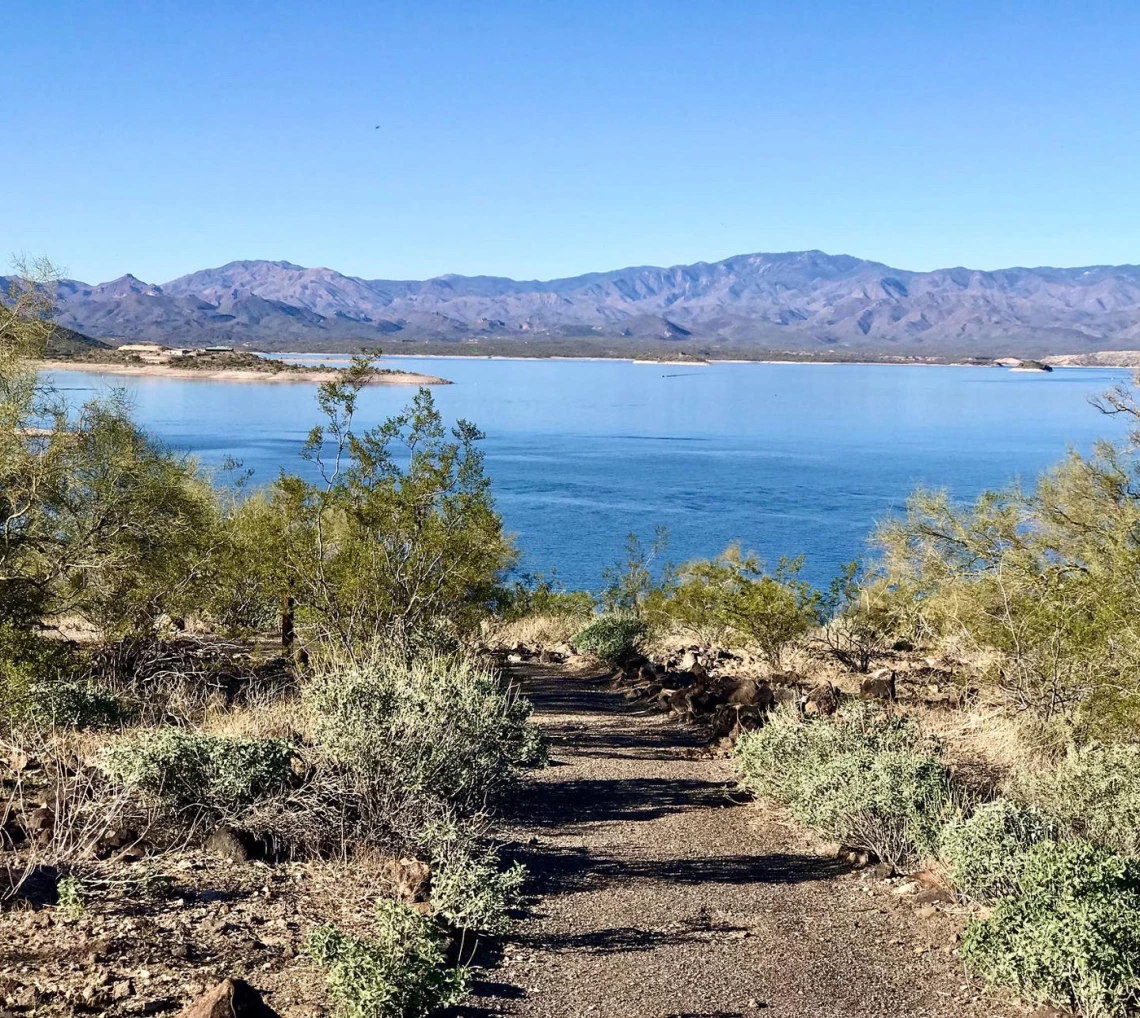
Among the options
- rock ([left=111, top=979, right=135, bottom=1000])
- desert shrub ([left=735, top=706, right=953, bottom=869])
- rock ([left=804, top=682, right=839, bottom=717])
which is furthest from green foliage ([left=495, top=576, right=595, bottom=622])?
rock ([left=111, top=979, right=135, bottom=1000])

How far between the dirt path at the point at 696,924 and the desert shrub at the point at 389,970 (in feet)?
1.07

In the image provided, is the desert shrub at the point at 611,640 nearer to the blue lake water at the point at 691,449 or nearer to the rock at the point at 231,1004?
the blue lake water at the point at 691,449

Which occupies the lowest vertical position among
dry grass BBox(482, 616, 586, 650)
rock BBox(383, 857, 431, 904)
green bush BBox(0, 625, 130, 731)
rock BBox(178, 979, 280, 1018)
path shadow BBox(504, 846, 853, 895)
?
dry grass BBox(482, 616, 586, 650)

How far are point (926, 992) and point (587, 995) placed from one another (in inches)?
68.2

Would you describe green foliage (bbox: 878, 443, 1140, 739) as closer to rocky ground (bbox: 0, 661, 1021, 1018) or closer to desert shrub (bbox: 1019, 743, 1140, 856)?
desert shrub (bbox: 1019, 743, 1140, 856)

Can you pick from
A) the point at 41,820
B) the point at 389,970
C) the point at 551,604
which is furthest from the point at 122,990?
the point at 551,604

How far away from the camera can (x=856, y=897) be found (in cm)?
735

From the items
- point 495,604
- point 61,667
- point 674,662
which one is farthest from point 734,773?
point 495,604

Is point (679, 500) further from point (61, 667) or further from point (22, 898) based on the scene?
point (22, 898)

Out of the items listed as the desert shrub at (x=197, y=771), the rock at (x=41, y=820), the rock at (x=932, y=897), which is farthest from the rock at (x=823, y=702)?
the rock at (x=41, y=820)

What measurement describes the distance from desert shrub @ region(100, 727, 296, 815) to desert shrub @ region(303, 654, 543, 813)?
48 cm

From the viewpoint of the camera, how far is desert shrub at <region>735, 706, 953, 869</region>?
7949 mm

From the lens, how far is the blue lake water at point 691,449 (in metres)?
45.9

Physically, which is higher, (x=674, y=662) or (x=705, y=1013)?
(x=705, y=1013)
